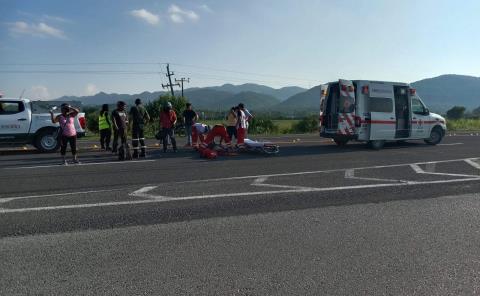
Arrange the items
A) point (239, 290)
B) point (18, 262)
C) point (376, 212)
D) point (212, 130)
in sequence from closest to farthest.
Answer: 1. point (239, 290)
2. point (18, 262)
3. point (376, 212)
4. point (212, 130)

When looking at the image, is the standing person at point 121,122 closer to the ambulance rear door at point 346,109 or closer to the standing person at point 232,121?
the standing person at point 232,121

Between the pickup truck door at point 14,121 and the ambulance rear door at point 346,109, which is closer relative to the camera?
the pickup truck door at point 14,121

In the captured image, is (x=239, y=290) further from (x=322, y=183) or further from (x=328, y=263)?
(x=322, y=183)

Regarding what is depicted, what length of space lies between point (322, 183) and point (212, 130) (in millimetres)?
5734

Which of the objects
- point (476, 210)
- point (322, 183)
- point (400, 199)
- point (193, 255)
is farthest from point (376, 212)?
point (193, 255)

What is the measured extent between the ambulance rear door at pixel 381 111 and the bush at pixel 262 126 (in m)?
20.1

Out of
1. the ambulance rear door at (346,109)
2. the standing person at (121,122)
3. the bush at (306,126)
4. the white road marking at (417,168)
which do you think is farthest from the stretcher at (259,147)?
the bush at (306,126)

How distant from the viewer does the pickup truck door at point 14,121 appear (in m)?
13.9

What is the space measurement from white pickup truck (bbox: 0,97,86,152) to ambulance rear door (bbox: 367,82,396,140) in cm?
1024

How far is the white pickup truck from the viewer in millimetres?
13977

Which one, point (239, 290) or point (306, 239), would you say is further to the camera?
point (306, 239)

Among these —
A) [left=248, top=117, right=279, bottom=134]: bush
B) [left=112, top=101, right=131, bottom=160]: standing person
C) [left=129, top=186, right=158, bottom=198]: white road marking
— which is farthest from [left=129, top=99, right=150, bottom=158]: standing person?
[left=248, top=117, right=279, bottom=134]: bush

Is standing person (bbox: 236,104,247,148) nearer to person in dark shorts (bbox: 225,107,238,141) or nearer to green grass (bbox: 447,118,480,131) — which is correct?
person in dark shorts (bbox: 225,107,238,141)

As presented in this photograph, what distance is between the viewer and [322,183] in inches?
329
